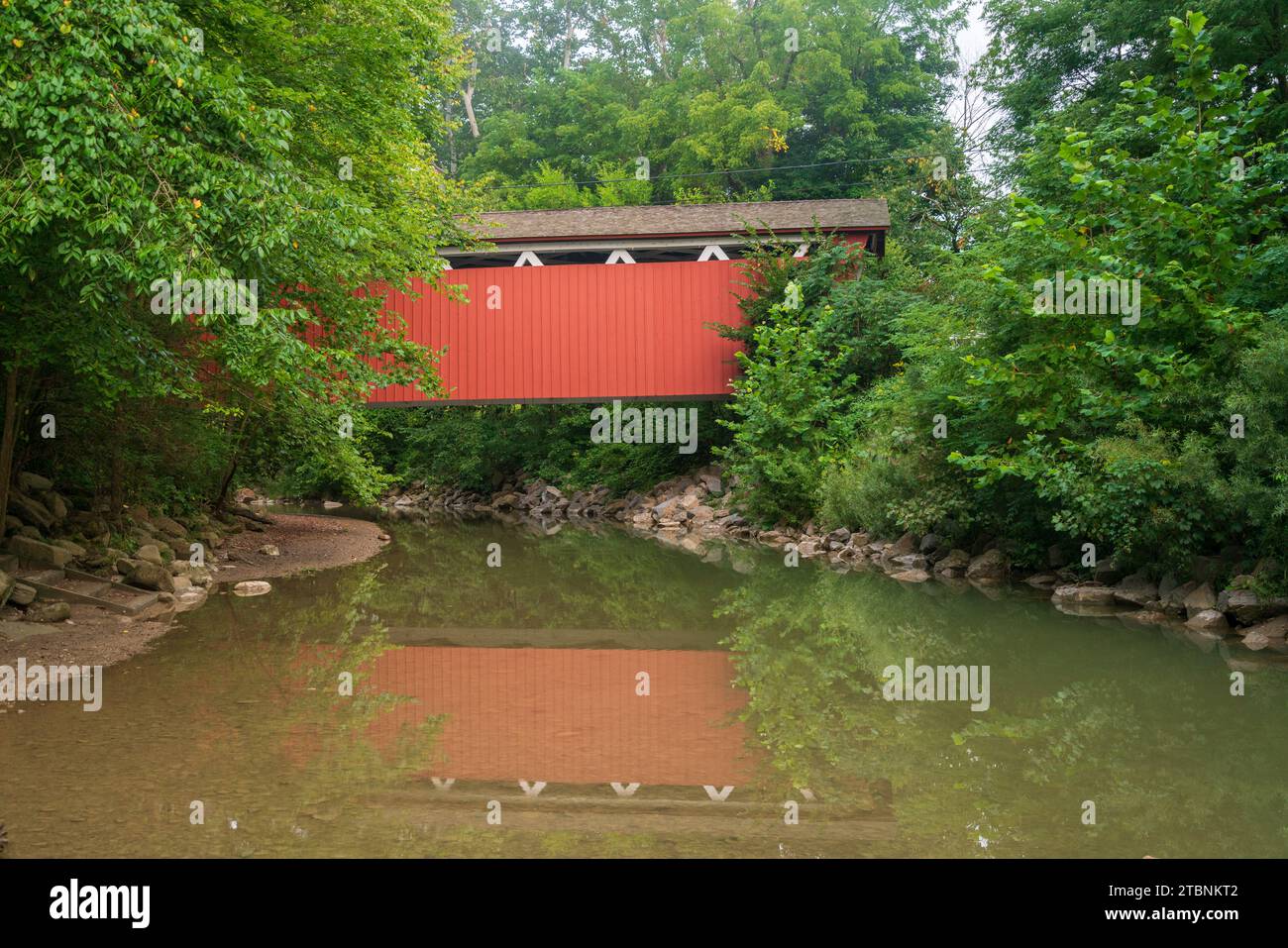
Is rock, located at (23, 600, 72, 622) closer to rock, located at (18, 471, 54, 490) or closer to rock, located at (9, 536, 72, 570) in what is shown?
rock, located at (9, 536, 72, 570)

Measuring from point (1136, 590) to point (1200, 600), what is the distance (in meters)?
0.77

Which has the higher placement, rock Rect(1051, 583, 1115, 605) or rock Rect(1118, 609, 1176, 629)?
rock Rect(1051, 583, 1115, 605)

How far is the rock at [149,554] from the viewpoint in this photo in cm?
1048

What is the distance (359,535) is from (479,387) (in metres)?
3.23

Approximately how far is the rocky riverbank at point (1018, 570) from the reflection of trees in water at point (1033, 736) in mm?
716

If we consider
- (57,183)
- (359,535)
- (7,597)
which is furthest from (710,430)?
(57,183)

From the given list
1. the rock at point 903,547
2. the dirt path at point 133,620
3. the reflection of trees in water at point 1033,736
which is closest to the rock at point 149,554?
the dirt path at point 133,620

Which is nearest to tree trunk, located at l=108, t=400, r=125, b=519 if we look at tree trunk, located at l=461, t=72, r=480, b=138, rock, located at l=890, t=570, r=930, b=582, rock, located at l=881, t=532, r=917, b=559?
rock, located at l=890, t=570, r=930, b=582

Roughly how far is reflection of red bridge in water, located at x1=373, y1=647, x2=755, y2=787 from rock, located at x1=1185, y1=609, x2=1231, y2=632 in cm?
376

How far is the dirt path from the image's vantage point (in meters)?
6.99

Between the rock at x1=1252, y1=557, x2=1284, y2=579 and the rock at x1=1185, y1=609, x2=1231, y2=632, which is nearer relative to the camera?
the rock at x1=1252, y1=557, x2=1284, y2=579

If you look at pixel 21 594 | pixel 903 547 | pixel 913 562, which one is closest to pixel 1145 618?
pixel 913 562

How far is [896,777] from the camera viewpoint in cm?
449

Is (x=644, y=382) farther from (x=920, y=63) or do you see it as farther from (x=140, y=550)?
(x=920, y=63)
